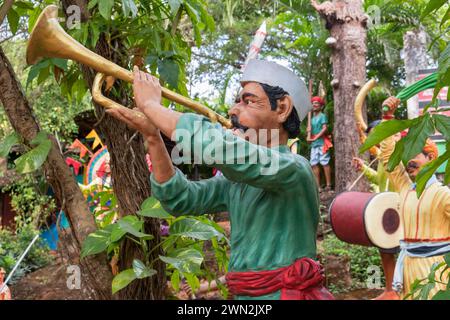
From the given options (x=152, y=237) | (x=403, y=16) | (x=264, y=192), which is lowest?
(x=152, y=237)

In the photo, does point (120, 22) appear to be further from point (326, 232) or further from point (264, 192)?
point (326, 232)

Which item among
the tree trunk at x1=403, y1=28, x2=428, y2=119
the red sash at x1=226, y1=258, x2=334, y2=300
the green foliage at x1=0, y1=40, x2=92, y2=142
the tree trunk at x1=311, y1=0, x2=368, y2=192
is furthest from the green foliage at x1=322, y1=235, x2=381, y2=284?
the red sash at x1=226, y1=258, x2=334, y2=300

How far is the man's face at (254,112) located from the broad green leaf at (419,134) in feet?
1.56

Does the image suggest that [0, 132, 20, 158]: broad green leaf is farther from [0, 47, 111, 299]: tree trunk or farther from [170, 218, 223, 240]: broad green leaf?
[170, 218, 223, 240]: broad green leaf

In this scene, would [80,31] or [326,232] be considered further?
[326,232]

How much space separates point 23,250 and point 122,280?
702 cm

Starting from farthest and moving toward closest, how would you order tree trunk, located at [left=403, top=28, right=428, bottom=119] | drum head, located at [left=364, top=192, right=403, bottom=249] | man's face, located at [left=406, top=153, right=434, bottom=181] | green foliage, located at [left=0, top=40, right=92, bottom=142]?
green foliage, located at [left=0, top=40, right=92, bottom=142], tree trunk, located at [left=403, top=28, right=428, bottom=119], drum head, located at [left=364, top=192, right=403, bottom=249], man's face, located at [left=406, top=153, right=434, bottom=181]

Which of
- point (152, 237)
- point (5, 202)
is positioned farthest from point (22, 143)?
point (5, 202)

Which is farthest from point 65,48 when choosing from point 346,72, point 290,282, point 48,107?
point 48,107

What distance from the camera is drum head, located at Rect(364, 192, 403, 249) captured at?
449 cm

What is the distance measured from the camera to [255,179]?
1.53 m

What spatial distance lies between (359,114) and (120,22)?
2.17 meters
